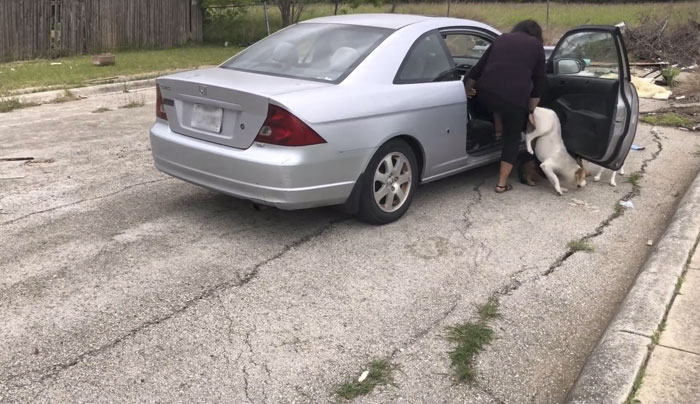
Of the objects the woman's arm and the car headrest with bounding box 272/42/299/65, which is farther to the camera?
the woman's arm

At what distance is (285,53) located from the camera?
5.48m

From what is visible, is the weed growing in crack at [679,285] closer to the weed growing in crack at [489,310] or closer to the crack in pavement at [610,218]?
the crack in pavement at [610,218]

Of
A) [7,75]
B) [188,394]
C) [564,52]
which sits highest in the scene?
[564,52]

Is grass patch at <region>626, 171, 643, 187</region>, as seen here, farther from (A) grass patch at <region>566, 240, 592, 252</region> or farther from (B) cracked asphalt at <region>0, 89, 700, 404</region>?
(A) grass patch at <region>566, 240, 592, 252</region>

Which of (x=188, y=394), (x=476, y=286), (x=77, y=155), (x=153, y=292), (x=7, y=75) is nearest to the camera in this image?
Result: (x=188, y=394)

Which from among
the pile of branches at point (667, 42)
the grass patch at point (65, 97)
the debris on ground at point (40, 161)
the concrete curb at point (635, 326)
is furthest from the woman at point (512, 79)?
the pile of branches at point (667, 42)

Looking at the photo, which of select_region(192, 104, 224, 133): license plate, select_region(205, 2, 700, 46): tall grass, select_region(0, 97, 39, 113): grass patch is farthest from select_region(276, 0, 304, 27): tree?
select_region(192, 104, 224, 133): license plate

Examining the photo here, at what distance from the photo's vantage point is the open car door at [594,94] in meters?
5.93

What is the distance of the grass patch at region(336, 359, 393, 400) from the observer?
3129mm

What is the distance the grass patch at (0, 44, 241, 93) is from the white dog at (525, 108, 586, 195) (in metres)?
8.55

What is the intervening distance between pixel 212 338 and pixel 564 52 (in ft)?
15.5

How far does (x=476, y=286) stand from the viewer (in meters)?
4.30

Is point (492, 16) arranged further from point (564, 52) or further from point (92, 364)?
point (92, 364)

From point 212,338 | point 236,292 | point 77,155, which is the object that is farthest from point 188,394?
point 77,155
